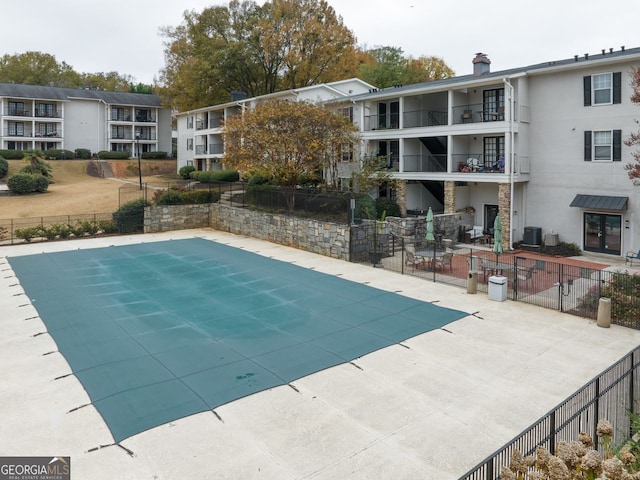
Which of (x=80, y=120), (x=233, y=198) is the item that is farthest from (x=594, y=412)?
(x=80, y=120)

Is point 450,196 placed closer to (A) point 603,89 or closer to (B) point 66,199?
(A) point 603,89

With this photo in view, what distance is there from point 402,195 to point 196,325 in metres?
20.0

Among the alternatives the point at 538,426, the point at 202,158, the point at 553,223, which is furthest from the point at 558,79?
the point at 202,158

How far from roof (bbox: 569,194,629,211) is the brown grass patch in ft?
99.0

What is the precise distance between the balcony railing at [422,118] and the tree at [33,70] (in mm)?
73999

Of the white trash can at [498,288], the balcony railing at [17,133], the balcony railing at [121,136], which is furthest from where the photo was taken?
the balcony railing at [121,136]

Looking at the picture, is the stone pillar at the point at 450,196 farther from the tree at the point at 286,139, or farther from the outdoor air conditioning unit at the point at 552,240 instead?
the tree at the point at 286,139

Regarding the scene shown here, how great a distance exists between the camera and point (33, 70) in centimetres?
8088

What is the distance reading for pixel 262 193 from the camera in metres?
29.8

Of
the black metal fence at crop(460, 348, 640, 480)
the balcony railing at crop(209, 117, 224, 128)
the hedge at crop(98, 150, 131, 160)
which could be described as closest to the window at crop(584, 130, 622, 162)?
the black metal fence at crop(460, 348, 640, 480)

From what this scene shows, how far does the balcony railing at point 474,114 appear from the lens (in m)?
27.4

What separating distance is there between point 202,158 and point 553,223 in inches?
1482

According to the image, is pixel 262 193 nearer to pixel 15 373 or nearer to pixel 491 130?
pixel 491 130

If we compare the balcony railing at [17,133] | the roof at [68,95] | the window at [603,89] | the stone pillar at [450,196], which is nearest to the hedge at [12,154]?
the balcony railing at [17,133]
